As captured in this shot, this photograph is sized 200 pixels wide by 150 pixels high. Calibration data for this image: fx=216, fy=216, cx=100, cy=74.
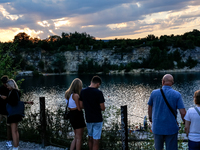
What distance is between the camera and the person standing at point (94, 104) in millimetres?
4379

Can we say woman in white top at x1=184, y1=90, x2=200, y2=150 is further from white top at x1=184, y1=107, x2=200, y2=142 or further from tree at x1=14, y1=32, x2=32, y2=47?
tree at x1=14, y1=32, x2=32, y2=47

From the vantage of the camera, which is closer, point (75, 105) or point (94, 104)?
point (94, 104)

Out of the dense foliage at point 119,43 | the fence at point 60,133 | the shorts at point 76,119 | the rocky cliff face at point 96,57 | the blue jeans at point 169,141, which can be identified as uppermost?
the dense foliage at point 119,43

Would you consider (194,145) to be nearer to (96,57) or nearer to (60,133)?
(60,133)

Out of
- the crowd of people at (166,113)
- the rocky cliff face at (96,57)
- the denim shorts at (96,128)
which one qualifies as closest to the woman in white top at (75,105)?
the denim shorts at (96,128)

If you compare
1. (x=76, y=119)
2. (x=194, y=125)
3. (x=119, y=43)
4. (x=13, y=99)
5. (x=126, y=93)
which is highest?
(x=119, y=43)

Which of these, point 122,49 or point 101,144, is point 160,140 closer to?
point 101,144

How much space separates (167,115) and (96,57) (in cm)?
8746

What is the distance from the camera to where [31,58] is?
87.7m

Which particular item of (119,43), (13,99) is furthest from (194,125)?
(119,43)

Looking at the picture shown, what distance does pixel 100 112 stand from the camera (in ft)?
14.8

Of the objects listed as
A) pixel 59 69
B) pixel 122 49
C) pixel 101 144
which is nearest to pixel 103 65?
pixel 122 49

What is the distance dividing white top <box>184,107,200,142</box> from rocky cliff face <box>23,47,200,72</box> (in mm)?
84742

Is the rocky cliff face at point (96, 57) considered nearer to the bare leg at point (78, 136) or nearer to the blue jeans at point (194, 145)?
the bare leg at point (78, 136)
